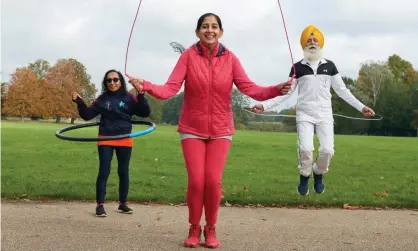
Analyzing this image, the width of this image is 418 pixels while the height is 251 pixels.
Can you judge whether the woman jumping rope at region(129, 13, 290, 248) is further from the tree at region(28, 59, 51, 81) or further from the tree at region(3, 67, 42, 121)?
the tree at region(28, 59, 51, 81)

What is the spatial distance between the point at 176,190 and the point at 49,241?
16.4 feet

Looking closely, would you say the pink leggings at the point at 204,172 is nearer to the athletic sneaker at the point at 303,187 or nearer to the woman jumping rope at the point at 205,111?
the woman jumping rope at the point at 205,111

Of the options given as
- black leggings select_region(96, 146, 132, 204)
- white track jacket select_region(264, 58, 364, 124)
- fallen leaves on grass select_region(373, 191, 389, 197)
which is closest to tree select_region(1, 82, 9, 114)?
fallen leaves on grass select_region(373, 191, 389, 197)

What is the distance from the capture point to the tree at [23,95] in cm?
6234

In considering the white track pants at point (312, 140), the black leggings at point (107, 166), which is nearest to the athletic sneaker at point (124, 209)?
the black leggings at point (107, 166)

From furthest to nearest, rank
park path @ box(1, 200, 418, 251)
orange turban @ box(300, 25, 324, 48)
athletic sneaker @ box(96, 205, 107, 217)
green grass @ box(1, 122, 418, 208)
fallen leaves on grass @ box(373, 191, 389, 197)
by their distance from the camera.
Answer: fallen leaves on grass @ box(373, 191, 389, 197), green grass @ box(1, 122, 418, 208), athletic sneaker @ box(96, 205, 107, 217), orange turban @ box(300, 25, 324, 48), park path @ box(1, 200, 418, 251)

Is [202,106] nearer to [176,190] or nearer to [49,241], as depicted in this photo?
[49,241]

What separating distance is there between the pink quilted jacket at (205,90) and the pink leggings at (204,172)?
0.14 meters

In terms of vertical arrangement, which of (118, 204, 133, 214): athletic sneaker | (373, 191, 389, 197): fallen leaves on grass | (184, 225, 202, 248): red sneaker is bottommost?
(373, 191, 389, 197): fallen leaves on grass

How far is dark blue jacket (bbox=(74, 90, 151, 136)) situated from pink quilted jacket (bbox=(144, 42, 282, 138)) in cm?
188

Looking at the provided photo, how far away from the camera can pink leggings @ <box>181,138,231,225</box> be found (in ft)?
19.6

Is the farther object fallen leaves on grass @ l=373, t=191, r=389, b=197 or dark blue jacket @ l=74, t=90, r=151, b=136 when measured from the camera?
fallen leaves on grass @ l=373, t=191, r=389, b=197

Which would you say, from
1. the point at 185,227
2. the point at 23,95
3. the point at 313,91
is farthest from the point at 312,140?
the point at 23,95

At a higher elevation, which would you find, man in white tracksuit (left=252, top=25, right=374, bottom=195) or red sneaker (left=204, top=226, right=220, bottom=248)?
man in white tracksuit (left=252, top=25, right=374, bottom=195)
